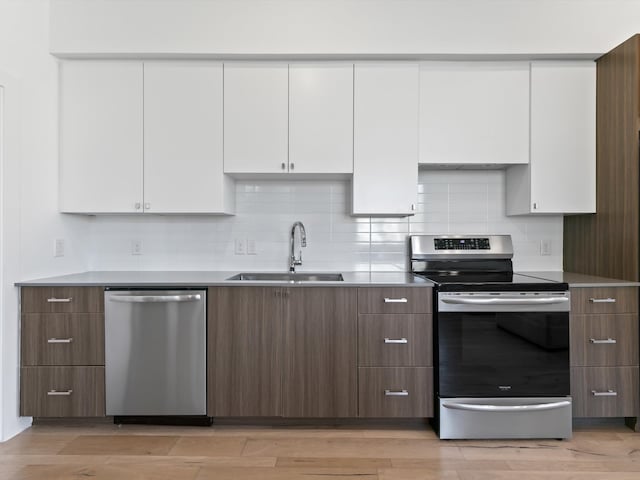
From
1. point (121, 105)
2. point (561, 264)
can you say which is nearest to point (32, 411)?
point (121, 105)

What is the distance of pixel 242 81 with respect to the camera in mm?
2902

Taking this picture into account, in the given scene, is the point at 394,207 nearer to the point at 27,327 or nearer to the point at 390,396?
the point at 390,396

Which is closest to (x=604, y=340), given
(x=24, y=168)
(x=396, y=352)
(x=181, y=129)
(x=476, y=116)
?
(x=396, y=352)

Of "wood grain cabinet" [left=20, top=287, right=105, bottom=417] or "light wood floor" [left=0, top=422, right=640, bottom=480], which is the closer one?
"light wood floor" [left=0, top=422, right=640, bottom=480]

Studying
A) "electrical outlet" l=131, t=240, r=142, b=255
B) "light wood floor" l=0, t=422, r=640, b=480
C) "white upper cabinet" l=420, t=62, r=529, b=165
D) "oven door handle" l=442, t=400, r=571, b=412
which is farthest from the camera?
"electrical outlet" l=131, t=240, r=142, b=255

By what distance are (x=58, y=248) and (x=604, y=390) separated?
10.9 ft

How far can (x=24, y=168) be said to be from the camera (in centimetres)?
262

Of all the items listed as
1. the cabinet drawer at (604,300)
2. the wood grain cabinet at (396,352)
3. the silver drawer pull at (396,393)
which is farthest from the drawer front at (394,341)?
the cabinet drawer at (604,300)

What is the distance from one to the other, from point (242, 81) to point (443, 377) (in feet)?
6.91

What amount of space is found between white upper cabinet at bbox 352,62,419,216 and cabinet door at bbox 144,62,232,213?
2.85 ft

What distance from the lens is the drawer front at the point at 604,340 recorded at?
2.58 m

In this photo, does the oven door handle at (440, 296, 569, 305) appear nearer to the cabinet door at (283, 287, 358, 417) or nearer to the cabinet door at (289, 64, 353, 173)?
the cabinet door at (283, 287, 358, 417)

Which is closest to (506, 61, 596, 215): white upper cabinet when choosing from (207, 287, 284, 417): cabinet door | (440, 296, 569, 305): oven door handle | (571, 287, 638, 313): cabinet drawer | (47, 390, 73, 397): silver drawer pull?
(571, 287, 638, 313): cabinet drawer

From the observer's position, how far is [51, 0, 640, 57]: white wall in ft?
9.28
